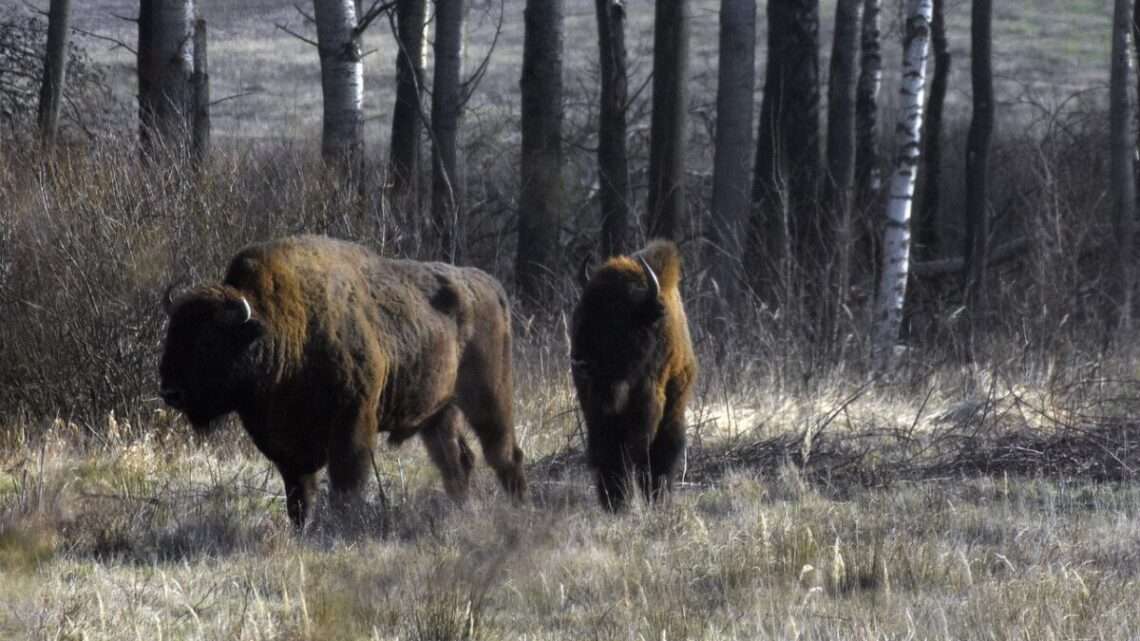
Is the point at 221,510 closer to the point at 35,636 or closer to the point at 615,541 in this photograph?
the point at 615,541

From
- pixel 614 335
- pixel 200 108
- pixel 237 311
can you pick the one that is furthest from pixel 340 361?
pixel 200 108

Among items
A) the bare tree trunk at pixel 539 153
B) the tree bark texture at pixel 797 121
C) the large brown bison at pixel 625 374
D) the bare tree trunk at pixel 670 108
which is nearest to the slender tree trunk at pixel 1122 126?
the tree bark texture at pixel 797 121

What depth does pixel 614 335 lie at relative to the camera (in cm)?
941

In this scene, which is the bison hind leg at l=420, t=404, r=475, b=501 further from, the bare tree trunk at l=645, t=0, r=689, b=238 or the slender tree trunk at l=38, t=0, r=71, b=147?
the slender tree trunk at l=38, t=0, r=71, b=147

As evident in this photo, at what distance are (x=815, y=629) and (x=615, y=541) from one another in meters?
2.08

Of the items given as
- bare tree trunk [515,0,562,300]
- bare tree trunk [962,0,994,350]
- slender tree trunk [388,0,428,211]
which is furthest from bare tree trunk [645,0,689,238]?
bare tree trunk [962,0,994,350]

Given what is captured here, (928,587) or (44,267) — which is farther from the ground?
(44,267)

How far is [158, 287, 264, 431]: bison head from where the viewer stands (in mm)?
8242

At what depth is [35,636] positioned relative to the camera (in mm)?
6160

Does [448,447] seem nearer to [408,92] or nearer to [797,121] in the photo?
[797,121]

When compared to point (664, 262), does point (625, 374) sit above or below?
below

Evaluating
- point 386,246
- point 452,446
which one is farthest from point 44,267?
point 452,446

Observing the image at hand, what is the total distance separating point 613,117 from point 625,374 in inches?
425

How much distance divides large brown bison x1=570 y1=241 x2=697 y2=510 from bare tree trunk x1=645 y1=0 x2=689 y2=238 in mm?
8506
